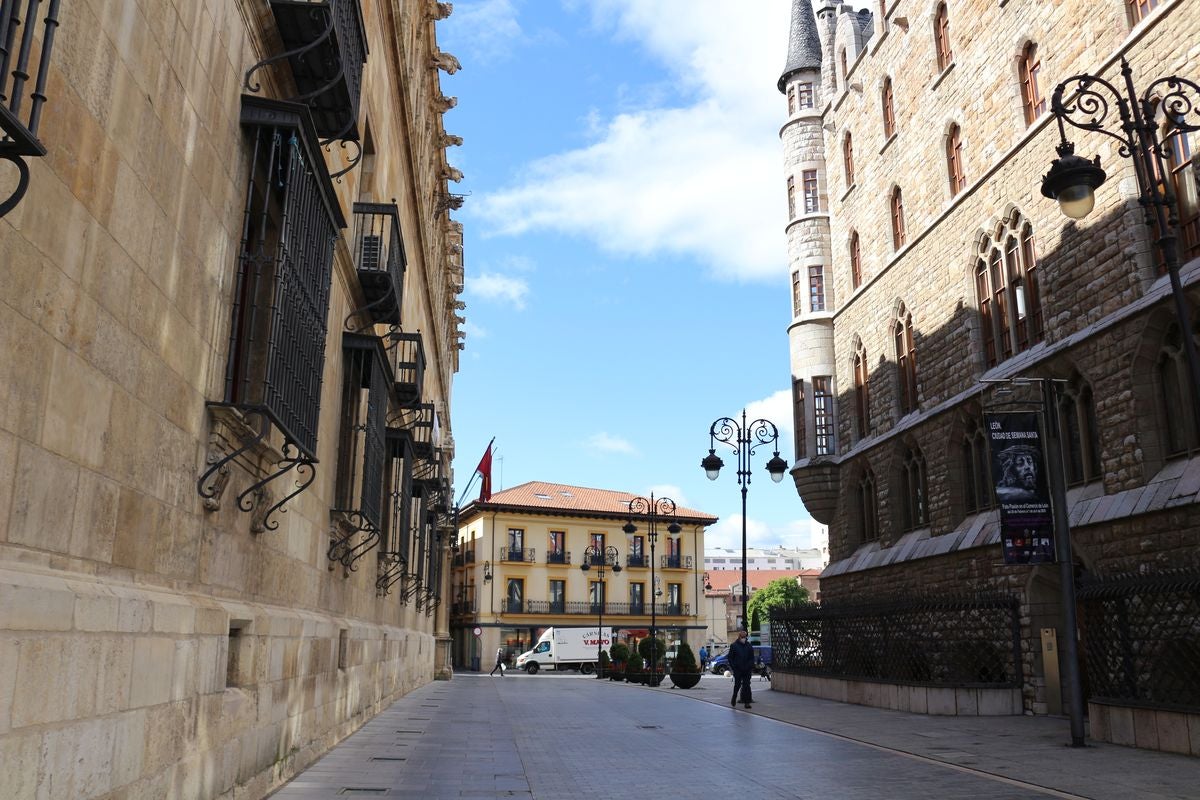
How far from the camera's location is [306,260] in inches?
315

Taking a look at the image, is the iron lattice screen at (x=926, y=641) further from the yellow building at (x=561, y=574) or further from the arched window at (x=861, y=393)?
the yellow building at (x=561, y=574)

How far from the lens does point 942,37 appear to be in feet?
80.2

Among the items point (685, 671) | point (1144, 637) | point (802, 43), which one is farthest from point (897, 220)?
point (1144, 637)

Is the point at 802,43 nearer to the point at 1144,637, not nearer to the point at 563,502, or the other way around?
the point at 1144,637

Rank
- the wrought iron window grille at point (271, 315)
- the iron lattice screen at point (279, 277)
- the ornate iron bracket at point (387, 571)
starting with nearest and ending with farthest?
→ the wrought iron window grille at point (271, 315), the iron lattice screen at point (279, 277), the ornate iron bracket at point (387, 571)

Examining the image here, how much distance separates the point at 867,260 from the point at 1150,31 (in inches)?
527

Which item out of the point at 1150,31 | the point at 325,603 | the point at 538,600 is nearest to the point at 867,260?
the point at 1150,31

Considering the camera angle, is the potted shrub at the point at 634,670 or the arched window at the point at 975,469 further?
the potted shrub at the point at 634,670

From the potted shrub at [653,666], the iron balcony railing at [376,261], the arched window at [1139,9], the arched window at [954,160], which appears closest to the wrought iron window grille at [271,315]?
the iron balcony railing at [376,261]

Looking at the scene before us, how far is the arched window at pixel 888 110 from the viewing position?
2769 cm

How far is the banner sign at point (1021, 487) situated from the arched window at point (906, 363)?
11.1 meters

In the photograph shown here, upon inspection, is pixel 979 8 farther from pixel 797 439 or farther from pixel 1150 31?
pixel 797 439

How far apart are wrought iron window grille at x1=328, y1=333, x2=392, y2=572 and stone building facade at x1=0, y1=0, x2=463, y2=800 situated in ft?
1.28

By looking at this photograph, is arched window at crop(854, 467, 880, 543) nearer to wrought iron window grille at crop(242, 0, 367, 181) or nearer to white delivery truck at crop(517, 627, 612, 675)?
wrought iron window grille at crop(242, 0, 367, 181)
